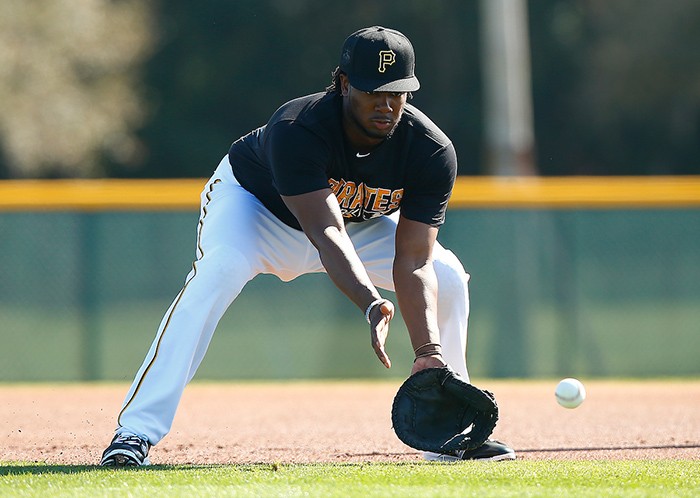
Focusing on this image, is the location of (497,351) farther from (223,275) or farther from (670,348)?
(223,275)

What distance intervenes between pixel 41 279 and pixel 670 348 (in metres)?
5.23

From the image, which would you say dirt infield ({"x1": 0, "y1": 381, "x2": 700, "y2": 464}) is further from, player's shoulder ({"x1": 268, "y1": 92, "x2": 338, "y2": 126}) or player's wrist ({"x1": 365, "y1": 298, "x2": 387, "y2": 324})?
player's shoulder ({"x1": 268, "y1": 92, "x2": 338, "y2": 126})

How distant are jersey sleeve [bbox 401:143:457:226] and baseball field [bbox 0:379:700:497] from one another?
1.00 metres

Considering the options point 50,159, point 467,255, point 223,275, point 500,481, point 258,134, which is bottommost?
point 50,159

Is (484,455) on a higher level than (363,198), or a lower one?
lower

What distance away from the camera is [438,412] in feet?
14.0

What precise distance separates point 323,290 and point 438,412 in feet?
16.3

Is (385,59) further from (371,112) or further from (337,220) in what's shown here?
(337,220)

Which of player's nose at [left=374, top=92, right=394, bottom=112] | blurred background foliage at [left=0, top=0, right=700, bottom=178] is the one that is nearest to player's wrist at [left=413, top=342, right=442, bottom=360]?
player's nose at [left=374, top=92, right=394, bottom=112]

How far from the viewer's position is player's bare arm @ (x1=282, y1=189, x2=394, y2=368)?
13.2 feet

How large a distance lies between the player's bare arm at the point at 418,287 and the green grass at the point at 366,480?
453mm

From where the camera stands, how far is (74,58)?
949 inches

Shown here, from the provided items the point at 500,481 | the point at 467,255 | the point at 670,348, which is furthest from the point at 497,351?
the point at 500,481

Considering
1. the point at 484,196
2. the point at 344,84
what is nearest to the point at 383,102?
the point at 344,84
